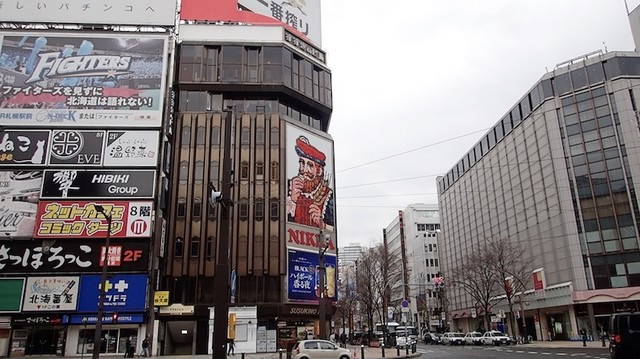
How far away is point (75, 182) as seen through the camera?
41.6m

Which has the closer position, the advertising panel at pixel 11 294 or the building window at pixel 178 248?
the advertising panel at pixel 11 294

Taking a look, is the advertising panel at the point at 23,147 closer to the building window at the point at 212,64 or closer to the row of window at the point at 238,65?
the row of window at the point at 238,65

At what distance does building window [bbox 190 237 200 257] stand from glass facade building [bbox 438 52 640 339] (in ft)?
130

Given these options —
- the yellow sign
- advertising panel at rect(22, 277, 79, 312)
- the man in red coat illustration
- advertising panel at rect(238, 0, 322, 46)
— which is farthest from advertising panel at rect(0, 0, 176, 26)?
the yellow sign

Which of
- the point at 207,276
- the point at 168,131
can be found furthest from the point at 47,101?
the point at 207,276

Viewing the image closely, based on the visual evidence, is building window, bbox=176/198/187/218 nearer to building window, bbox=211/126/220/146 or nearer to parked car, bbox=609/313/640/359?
building window, bbox=211/126/220/146

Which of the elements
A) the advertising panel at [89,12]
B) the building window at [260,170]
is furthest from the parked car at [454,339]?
the advertising panel at [89,12]

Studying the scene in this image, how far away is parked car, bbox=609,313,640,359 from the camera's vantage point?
18594mm

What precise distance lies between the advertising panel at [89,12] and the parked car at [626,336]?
45.7m

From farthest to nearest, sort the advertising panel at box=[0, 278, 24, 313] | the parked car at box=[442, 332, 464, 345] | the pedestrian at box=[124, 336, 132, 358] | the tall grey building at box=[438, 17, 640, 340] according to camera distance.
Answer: the parked car at box=[442, 332, 464, 345], the tall grey building at box=[438, 17, 640, 340], the advertising panel at box=[0, 278, 24, 313], the pedestrian at box=[124, 336, 132, 358]

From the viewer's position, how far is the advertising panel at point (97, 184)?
4125 centimetres

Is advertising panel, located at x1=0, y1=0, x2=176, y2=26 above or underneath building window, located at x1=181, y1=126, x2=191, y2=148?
above

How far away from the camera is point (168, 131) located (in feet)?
151

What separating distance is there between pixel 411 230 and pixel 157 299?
286 feet
